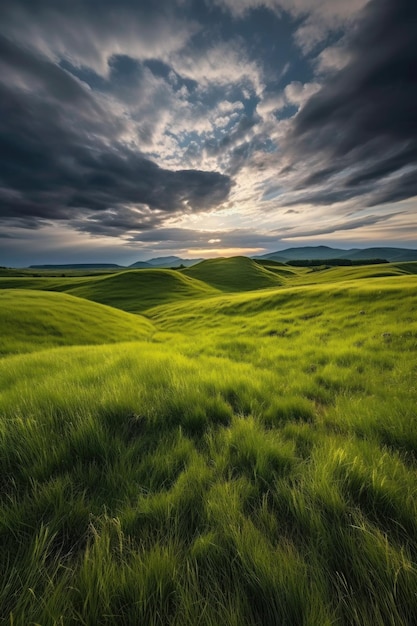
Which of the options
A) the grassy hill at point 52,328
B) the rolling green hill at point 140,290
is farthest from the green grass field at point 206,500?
the rolling green hill at point 140,290

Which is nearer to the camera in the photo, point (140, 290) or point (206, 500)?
point (206, 500)

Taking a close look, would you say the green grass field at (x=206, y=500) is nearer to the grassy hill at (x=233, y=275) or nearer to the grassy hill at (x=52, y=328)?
the grassy hill at (x=52, y=328)

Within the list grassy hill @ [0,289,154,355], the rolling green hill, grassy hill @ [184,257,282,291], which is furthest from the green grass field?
grassy hill @ [184,257,282,291]

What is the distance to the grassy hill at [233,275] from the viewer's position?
230 ft

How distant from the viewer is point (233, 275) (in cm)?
8006

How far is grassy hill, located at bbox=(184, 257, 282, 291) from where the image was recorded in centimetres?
7019

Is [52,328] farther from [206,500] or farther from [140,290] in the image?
[140,290]

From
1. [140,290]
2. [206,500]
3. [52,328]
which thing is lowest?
[140,290]

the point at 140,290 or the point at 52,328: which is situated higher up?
the point at 52,328

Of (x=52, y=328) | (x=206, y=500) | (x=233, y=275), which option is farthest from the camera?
(x=233, y=275)

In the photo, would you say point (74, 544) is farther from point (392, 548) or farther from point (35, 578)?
point (392, 548)

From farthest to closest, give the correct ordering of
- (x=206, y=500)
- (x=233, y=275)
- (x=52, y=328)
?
1. (x=233, y=275)
2. (x=52, y=328)
3. (x=206, y=500)

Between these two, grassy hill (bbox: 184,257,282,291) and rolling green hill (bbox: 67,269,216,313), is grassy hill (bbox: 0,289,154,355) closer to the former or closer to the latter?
rolling green hill (bbox: 67,269,216,313)

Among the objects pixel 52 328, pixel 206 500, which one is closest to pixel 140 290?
pixel 52 328
